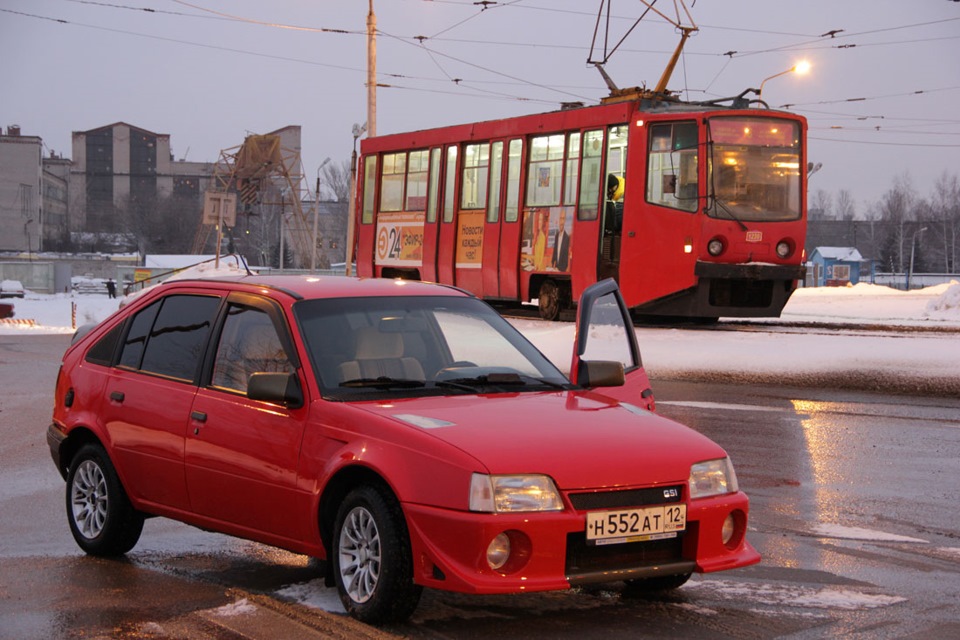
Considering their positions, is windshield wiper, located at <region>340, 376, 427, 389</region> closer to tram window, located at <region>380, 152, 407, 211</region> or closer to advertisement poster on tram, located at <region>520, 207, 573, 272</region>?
advertisement poster on tram, located at <region>520, 207, 573, 272</region>

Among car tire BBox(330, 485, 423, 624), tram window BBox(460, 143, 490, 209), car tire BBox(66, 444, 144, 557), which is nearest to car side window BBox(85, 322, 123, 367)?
car tire BBox(66, 444, 144, 557)

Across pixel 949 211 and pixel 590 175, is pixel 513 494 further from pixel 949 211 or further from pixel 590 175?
pixel 949 211

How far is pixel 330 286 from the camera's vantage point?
6504mm

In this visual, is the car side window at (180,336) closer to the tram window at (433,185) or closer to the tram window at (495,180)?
the tram window at (495,180)

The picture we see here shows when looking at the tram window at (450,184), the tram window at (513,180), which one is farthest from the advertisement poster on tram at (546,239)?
the tram window at (450,184)

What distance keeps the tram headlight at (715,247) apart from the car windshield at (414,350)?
1564 centimetres

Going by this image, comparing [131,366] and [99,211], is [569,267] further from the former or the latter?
[99,211]

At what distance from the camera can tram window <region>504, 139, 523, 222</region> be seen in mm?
25500

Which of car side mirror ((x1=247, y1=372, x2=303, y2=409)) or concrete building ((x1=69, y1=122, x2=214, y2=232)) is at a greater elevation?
concrete building ((x1=69, y1=122, x2=214, y2=232))

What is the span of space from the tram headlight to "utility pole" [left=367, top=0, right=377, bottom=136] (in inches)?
671

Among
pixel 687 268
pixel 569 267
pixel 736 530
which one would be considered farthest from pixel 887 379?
pixel 736 530

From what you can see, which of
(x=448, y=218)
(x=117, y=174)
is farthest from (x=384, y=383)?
(x=117, y=174)

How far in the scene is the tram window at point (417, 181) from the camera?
94.4 ft

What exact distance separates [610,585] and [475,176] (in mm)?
21354
